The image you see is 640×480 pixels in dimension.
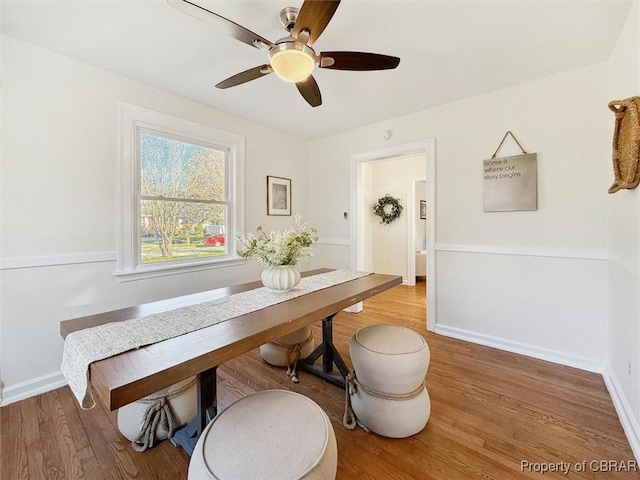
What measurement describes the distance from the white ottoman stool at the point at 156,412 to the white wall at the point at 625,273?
7.63 feet

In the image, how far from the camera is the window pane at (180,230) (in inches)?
102

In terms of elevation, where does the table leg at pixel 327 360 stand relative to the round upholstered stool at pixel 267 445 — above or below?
below

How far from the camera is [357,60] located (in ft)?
5.29

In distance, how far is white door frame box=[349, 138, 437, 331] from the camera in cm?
302

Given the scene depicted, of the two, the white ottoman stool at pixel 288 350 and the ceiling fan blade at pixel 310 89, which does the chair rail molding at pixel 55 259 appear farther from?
the ceiling fan blade at pixel 310 89

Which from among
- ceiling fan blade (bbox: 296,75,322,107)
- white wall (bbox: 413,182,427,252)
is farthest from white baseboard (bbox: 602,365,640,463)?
white wall (bbox: 413,182,427,252)

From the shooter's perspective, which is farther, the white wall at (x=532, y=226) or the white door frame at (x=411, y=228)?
the white door frame at (x=411, y=228)

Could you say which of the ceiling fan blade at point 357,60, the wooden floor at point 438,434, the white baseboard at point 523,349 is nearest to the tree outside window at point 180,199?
the wooden floor at point 438,434

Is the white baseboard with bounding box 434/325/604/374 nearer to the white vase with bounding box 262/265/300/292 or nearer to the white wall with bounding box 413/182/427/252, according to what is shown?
the white vase with bounding box 262/265/300/292

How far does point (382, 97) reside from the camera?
2.75 metres

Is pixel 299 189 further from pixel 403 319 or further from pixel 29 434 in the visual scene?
pixel 29 434

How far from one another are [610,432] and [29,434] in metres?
3.31

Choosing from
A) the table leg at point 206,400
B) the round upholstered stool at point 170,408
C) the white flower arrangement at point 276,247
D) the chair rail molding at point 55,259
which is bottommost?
the round upholstered stool at point 170,408

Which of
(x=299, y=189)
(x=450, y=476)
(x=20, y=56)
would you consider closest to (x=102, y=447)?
(x=450, y=476)
